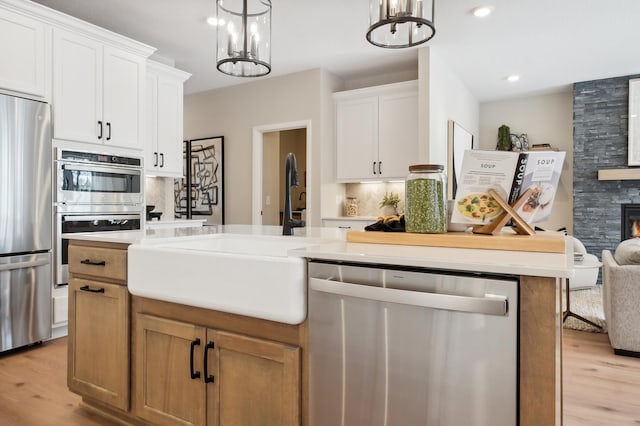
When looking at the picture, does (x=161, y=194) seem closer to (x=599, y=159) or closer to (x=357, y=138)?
(x=357, y=138)

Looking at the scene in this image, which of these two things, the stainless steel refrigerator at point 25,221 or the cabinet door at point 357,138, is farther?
the cabinet door at point 357,138

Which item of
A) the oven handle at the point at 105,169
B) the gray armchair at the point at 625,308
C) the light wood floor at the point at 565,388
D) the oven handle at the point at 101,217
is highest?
the oven handle at the point at 105,169

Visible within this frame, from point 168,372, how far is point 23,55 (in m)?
2.70

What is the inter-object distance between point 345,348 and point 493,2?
10.9 feet

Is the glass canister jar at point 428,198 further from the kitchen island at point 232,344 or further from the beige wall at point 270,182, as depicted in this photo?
the beige wall at point 270,182

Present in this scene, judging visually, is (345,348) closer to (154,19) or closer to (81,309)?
(81,309)

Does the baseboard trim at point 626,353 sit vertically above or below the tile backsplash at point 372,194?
below

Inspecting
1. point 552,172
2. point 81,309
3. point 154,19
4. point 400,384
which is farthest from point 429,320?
point 154,19

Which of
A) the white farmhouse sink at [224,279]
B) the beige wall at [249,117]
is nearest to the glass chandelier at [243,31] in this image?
the white farmhouse sink at [224,279]

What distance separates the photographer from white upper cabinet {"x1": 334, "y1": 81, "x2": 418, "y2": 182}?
4.81m

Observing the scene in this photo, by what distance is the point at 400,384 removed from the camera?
1.17m

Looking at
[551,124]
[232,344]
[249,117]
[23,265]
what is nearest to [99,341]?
[232,344]

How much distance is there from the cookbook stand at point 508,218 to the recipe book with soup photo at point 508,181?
0.5 inches

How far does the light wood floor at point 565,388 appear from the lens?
2.08 meters
